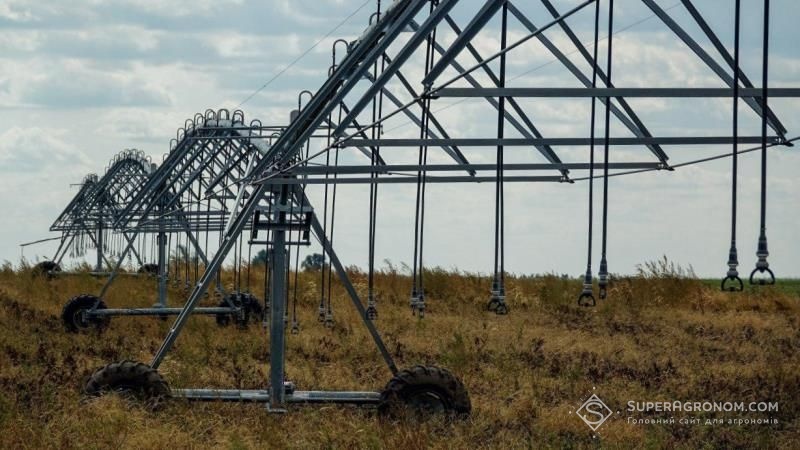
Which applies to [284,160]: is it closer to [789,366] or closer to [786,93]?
[786,93]

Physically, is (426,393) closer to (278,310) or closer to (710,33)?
(278,310)

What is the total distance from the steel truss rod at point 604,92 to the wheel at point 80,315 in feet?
42.1

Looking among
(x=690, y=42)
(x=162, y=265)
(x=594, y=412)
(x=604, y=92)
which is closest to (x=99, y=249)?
(x=162, y=265)

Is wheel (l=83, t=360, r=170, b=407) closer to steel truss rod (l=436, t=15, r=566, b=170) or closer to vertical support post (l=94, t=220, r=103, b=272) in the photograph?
steel truss rod (l=436, t=15, r=566, b=170)

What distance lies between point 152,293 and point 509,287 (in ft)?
25.1

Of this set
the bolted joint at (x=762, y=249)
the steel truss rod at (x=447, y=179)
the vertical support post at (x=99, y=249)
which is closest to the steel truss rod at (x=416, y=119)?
the steel truss rod at (x=447, y=179)

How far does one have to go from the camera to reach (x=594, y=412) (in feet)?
39.9

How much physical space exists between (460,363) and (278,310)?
4519mm

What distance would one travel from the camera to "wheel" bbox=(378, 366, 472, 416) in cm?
1078

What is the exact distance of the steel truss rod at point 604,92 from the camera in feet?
27.9

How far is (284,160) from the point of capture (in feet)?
36.7

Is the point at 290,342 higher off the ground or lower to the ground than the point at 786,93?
lower

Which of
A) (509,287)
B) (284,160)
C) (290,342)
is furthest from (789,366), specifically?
(509,287)

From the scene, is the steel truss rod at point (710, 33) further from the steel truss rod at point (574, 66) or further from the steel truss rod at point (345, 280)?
the steel truss rod at point (345, 280)
